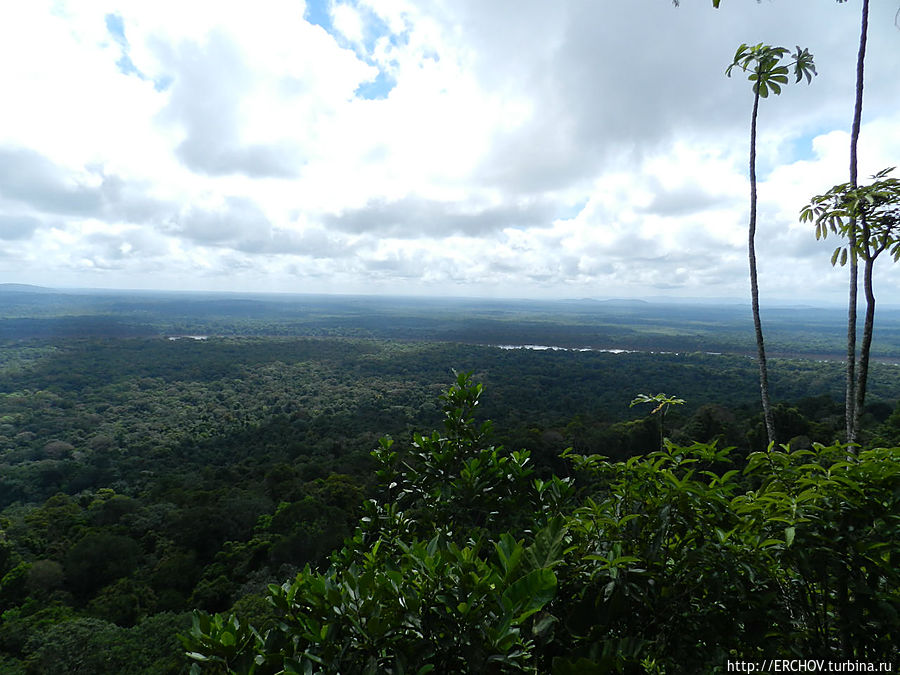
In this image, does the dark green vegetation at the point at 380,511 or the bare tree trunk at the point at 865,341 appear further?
the bare tree trunk at the point at 865,341

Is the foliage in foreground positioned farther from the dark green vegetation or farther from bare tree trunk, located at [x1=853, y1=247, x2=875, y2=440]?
bare tree trunk, located at [x1=853, y1=247, x2=875, y2=440]

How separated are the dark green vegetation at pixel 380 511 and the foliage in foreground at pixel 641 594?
0.01 m

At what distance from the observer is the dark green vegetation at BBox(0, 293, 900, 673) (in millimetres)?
1552

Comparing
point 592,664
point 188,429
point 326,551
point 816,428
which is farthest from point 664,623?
point 188,429

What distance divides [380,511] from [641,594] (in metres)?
2.22

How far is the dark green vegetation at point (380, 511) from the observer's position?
155 centimetres

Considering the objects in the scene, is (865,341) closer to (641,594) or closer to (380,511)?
(641,594)

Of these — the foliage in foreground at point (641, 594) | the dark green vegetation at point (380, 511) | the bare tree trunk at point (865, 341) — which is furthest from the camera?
the bare tree trunk at point (865, 341)

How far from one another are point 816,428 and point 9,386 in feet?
309

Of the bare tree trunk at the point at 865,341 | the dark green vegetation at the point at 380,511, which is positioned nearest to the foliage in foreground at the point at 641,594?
the dark green vegetation at the point at 380,511

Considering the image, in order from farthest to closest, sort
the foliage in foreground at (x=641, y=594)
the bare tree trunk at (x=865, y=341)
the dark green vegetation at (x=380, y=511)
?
the bare tree trunk at (x=865, y=341), the dark green vegetation at (x=380, y=511), the foliage in foreground at (x=641, y=594)

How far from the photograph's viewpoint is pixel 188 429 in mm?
43562

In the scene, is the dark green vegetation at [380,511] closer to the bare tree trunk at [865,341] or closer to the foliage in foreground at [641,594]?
the foliage in foreground at [641,594]

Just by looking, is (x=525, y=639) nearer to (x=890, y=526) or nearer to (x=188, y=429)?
(x=890, y=526)
